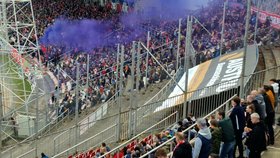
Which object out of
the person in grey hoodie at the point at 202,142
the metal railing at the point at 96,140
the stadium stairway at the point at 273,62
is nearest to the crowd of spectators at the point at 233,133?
the person in grey hoodie at the point at 202,142

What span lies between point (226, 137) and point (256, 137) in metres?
0.57

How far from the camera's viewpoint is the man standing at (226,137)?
8398mm

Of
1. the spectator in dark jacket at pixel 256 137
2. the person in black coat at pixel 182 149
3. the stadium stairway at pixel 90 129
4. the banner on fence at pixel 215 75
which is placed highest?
the person in black coat at pixel 182 149

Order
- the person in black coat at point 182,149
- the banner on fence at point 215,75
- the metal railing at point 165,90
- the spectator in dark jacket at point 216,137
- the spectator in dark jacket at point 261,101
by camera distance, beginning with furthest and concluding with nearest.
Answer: the metal railing at point 165,90, the banner on fence at point 215,75, the spectator in dark jacket at point 261,101, the spectator in dark jacket at point 216,137, the person in black coat at point 182,149

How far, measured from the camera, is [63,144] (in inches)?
639

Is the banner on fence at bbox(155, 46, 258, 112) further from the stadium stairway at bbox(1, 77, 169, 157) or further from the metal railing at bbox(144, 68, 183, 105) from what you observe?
the stadium stairway at bbox(1, 77, 169, 157)

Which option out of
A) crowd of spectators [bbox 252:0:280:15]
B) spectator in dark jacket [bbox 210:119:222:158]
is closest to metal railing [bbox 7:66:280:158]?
spectator in dark jacket [bbox 210:119:222:158]

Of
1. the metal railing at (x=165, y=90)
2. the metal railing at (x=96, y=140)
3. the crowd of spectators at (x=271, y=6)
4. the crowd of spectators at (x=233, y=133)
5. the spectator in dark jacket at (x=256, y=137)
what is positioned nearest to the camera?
the crowd of spectators at (x=233, y=133)

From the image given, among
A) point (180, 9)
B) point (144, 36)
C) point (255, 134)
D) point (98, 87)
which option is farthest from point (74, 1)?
point (255, 134)

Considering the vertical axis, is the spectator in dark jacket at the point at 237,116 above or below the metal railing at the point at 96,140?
above

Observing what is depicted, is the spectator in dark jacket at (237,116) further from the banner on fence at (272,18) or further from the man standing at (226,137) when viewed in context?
the banner on fence at (272,18)

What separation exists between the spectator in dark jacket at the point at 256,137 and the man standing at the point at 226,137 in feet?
1.06

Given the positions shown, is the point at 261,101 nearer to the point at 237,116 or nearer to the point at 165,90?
the point at 237,116

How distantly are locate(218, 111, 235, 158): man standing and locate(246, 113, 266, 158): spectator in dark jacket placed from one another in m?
0.32
